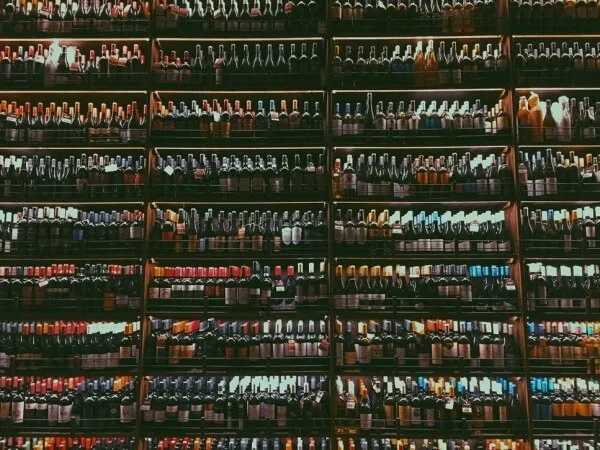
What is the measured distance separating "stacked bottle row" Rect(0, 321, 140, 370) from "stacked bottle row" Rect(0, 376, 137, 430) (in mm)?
146

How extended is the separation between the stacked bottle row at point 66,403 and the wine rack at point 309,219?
2cm

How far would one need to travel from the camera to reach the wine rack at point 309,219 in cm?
316

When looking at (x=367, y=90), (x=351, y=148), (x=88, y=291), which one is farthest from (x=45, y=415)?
(x=367, y=90)

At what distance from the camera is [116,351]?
327 cm

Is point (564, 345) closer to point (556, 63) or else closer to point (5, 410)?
point (556, 63)

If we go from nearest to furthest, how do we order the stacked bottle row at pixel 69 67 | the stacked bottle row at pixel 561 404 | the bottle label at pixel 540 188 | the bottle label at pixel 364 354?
the stacked bottle row at pixel 561 404 → the bottle label at pixel 364 354 → the bottle label at pixel 540 188 → the stacked bottle row at pixel 69 67

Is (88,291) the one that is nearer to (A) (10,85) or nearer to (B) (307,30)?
(A) (10,85)

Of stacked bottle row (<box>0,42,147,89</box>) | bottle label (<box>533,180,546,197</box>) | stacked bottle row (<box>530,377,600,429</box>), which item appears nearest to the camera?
stacked bottle row (<box>530,377,600,429</box>)

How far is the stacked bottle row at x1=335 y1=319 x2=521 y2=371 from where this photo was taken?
3150 millimetres

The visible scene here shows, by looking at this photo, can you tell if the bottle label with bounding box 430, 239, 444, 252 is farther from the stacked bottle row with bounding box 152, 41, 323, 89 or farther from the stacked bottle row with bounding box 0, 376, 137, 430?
the stacked bottle row with bounding box 0, 376, 137, 430

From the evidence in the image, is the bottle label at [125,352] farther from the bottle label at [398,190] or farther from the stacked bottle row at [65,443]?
the bottle label at [398,190]

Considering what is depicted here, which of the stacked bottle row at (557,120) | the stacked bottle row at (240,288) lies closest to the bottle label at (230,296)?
the stacked bottle row at (240,288)

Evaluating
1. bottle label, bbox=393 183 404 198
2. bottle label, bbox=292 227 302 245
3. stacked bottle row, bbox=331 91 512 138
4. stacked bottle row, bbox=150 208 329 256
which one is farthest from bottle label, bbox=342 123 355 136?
bottle label, bbox=292 227 302 245

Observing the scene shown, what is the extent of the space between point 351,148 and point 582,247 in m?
1.44
